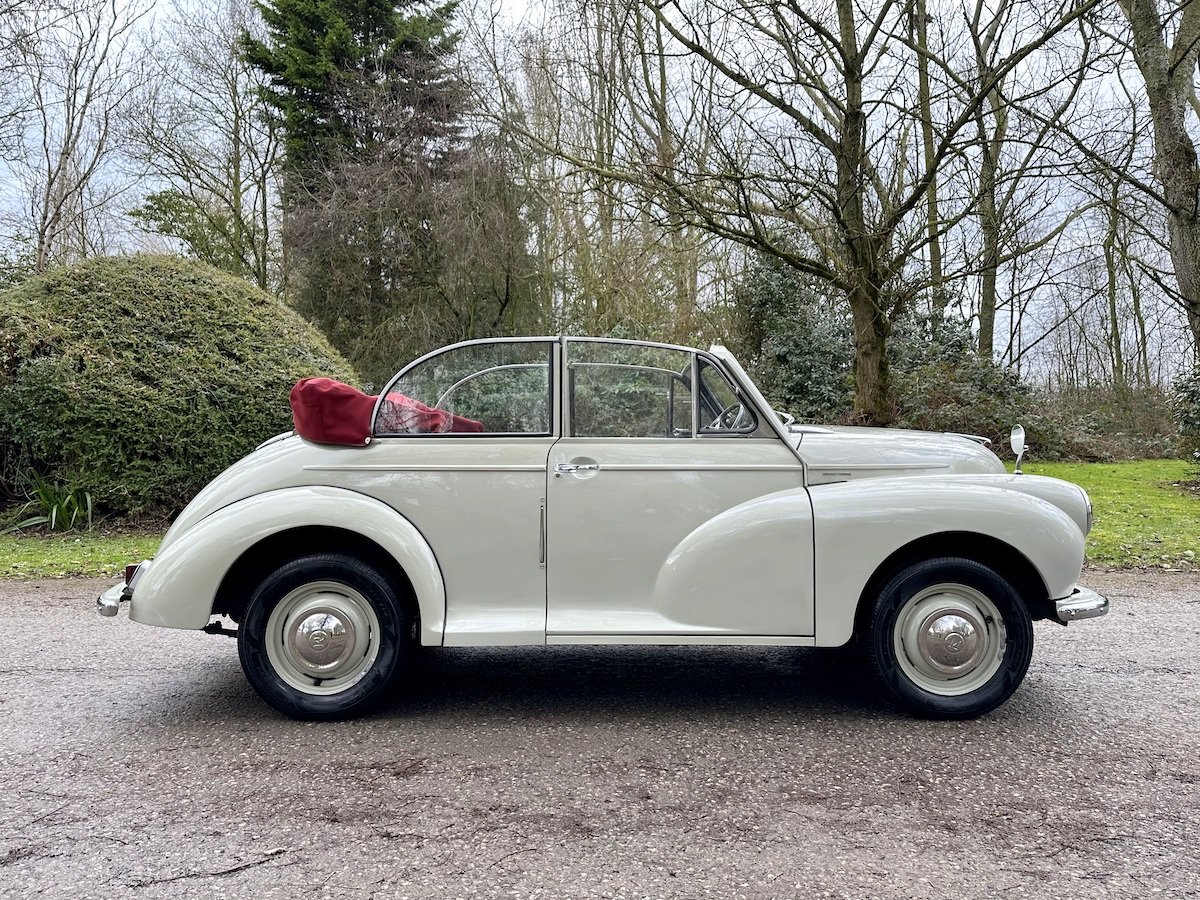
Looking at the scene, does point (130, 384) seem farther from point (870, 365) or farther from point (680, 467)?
point (870, 365)

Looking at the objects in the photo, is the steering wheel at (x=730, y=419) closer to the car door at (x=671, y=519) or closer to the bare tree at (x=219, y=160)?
the car door at (x=671, y=519)

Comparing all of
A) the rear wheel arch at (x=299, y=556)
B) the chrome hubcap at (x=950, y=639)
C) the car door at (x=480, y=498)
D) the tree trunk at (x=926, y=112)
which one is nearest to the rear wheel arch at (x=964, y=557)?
the chrome hubcap at (x=950, y=639)

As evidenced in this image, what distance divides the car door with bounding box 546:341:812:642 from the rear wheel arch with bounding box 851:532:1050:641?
33 centimetres

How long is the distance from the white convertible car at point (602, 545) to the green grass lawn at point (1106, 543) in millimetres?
4327

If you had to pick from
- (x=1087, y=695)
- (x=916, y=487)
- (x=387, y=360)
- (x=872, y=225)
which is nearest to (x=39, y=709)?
(x=916, y=487)

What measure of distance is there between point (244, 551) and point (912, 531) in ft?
9.86

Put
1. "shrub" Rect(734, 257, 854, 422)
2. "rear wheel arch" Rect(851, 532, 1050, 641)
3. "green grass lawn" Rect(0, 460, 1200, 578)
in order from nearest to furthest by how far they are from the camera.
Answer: "rear wheel arch" Rect(851, 532, 1050, 641) < "green grass lawn" Rect(0, 460, 1200, 578) < "shrub" Rect(734, 257, 854, 422)

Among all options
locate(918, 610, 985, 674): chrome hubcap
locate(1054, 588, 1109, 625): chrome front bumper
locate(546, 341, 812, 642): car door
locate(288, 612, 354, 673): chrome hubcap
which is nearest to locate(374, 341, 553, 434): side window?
locate(546, 341, 812, 642): car door

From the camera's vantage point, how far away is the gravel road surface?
2504 mm

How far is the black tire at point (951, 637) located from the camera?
3.74 m

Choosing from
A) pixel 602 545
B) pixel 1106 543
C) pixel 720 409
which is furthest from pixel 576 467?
pixel 1106 543

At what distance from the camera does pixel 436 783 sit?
10.3ft

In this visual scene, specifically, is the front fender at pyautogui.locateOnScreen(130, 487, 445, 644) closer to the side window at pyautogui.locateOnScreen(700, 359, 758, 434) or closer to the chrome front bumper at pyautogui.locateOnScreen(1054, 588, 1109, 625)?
the side window at pyautogui.locateOnScreen(700, 359, 758, 434)

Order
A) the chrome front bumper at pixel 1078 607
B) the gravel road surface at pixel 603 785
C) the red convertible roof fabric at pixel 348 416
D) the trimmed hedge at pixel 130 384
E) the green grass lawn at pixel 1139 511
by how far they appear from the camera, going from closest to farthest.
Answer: the gravel road surface at pixel 603 785, the chrome front bumper at pixel 1078 607, the red convertible roof fabric at pixel 348 416, the green grass lawn at pixel 1139 511, the trimmed hedge at pixel 130 384
